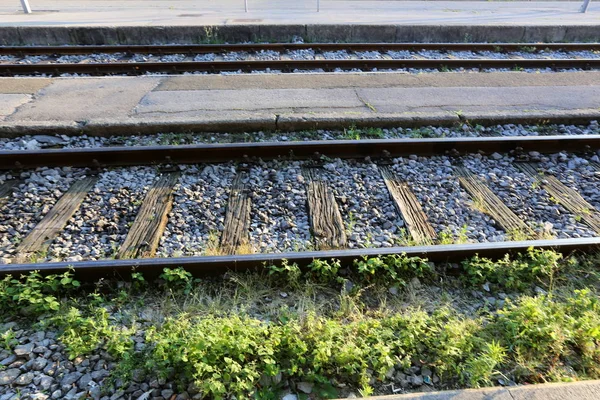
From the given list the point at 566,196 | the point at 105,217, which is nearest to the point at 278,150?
the point at 105,217

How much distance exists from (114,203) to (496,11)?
53.0ft

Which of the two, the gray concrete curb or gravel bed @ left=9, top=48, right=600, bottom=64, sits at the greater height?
gravel bed @ left=9, top=48, right=600, bottom=64

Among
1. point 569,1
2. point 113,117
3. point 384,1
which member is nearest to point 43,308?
point 113,117

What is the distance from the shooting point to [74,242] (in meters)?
3.59

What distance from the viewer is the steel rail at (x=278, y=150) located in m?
4.59

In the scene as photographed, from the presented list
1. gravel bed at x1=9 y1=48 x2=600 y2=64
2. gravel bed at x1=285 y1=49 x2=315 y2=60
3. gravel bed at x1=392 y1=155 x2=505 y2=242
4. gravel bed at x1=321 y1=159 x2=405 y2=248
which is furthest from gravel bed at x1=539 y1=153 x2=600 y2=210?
gravel bed at x1=285 y1=49 x2=315 y2=60

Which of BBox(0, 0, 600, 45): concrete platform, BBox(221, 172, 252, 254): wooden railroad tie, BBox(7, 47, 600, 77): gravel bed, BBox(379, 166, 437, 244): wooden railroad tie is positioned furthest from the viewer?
BBox(0, 0, 600, 45): concrete platform

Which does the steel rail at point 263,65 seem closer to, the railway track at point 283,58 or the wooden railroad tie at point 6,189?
the railway track at point 283,58

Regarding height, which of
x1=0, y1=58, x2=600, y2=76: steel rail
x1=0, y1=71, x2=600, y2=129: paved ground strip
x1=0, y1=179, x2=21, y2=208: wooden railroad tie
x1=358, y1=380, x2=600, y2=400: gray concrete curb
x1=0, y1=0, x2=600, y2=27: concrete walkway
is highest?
x1=0, y1=0, x2=600, y2=27: concrete walkway

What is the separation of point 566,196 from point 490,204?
881 millimetres

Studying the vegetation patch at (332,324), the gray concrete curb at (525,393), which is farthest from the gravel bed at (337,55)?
the gray concrete curb at (525,393)

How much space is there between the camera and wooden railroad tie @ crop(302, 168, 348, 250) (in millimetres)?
3602

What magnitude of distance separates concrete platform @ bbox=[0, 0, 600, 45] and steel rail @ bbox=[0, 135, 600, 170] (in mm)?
6921

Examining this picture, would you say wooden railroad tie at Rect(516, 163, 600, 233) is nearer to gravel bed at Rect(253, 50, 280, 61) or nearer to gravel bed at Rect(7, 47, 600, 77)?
gravel bed at Rect(7, 47, 600, 77)
